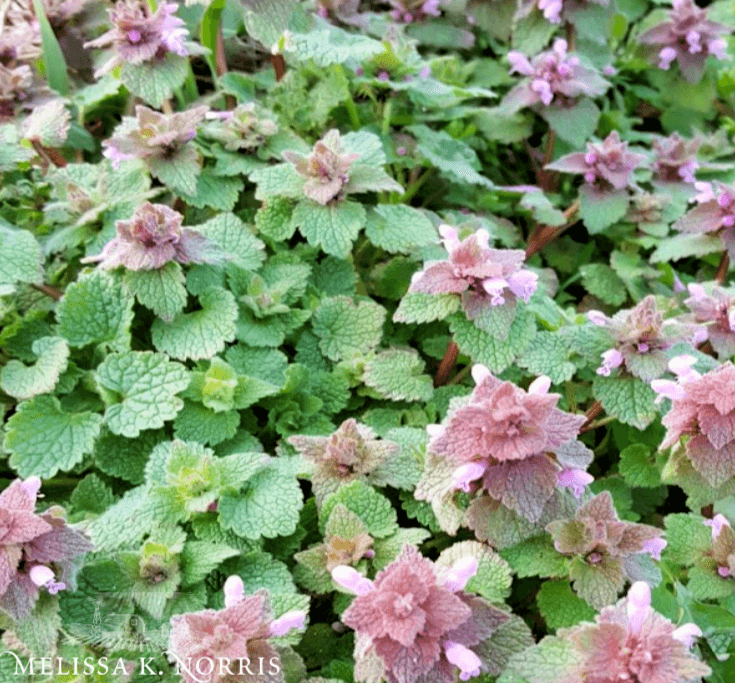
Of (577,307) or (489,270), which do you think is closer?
(489,270)

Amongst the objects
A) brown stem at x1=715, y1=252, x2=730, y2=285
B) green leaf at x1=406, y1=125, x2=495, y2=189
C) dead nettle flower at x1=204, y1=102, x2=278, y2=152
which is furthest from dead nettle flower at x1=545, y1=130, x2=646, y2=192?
dead nettle flower at x1=204, y1=102, x2=278, y2=152

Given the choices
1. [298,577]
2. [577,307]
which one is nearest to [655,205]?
[577,307]

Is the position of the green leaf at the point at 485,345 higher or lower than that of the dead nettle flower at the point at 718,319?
higher

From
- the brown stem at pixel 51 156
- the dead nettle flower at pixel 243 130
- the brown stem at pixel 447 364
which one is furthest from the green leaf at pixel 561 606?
the brown stem at pixel 51 156

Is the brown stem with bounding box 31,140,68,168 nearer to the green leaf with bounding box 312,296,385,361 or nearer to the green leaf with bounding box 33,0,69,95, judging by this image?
the green leaf with bounding box 33,0,69,95

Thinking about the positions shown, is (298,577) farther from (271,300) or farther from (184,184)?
(184,184)

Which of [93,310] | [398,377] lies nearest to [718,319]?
[398,377]

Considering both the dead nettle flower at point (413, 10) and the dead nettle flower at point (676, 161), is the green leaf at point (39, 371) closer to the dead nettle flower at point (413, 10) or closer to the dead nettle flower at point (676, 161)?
the dead nettle flower at point (413, 10)
